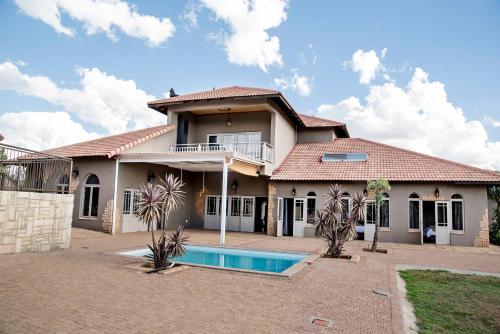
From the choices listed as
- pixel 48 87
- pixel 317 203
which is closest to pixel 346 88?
pixel 317 203

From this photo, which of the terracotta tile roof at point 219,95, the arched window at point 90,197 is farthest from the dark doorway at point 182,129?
the arched window at point 90,197

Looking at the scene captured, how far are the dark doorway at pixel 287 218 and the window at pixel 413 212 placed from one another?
5.69 m

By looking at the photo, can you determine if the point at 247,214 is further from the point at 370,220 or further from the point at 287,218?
the point at 370,220

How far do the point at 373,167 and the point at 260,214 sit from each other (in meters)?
6.71

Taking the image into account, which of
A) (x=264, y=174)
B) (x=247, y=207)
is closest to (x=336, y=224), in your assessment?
(x=264, y=174)

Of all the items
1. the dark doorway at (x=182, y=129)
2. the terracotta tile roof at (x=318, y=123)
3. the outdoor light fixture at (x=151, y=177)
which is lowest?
the outdoor light fixture at (x=151, y=177)

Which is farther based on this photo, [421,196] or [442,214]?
[421,196]

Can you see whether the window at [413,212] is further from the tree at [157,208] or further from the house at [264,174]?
the tree at [157,208]

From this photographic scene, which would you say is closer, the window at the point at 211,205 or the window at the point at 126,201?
the window at the point at 126,201

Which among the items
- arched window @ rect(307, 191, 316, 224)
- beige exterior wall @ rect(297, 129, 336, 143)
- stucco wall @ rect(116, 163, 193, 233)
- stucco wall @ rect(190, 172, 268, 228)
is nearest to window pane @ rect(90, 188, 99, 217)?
stucco wall @ rect(116, 163, 193, 233)

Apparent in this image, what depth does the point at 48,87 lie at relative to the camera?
807 inches

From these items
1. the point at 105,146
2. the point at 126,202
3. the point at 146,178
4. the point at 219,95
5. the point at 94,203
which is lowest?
the point at 94,203

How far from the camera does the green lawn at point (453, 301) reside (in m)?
5.23

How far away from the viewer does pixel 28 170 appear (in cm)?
1056
